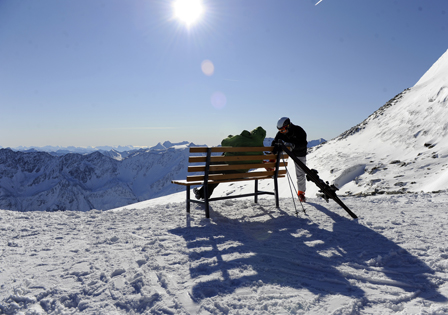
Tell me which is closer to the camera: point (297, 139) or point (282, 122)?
point (282, 122)

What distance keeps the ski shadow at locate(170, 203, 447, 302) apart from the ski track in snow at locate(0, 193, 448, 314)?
0.5 inches

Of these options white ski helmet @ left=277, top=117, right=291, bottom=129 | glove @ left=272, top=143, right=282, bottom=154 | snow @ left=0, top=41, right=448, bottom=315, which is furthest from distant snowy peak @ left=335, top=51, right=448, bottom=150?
glove @ left=272, top=143, right=282, bottom=154

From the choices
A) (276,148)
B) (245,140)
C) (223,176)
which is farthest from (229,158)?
(276,148)

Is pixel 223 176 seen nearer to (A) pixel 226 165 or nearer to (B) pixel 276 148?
(A) pixel 226 165

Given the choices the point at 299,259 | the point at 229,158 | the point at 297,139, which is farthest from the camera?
the point at 297,139

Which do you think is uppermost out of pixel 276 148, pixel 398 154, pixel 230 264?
pixel 398 154

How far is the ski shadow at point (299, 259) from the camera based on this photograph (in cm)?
283

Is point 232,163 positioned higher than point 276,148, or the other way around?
point 276,148

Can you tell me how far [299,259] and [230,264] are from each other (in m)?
0.87

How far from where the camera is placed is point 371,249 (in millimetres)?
3742

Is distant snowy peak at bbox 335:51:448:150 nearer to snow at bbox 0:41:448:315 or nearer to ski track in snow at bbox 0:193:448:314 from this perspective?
snow at bbox 0:41:448:315

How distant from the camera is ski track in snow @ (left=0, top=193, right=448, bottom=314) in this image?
2.50m

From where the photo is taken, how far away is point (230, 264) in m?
3.32

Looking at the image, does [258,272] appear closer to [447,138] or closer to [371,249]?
[371,249]
